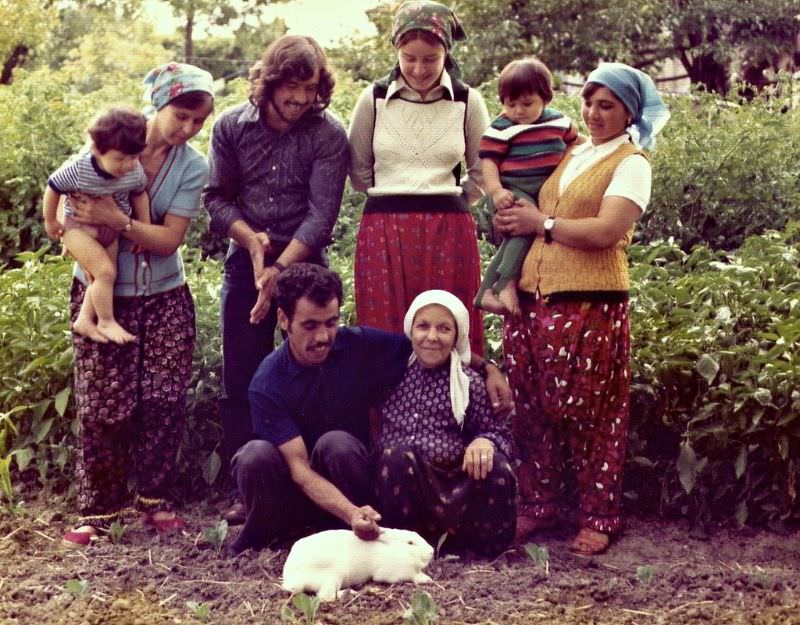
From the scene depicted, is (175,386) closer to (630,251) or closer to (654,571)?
(654,571)

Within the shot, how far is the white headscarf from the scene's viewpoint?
387 cm

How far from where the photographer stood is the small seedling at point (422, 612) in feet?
10.8

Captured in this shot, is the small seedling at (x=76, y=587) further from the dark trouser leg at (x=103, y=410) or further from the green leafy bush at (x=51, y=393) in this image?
the green leafy bush at (x=51, y=393)

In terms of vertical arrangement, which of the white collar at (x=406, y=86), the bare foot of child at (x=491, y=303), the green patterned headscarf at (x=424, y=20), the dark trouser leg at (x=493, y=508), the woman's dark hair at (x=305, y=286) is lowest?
the dark trouser leg at (x=493, y=508)

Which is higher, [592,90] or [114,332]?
[592,90]

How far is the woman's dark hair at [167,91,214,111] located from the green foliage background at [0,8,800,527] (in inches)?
48.3

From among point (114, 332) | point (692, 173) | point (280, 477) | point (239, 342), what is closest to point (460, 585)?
point (280, 477)

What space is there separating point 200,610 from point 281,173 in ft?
5.12

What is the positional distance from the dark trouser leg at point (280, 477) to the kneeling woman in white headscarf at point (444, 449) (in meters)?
0.09

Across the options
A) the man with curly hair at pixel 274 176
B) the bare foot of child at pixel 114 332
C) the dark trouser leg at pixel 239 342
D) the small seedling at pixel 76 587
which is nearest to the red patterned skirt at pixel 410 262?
the man with curly hair at pixel 274 176

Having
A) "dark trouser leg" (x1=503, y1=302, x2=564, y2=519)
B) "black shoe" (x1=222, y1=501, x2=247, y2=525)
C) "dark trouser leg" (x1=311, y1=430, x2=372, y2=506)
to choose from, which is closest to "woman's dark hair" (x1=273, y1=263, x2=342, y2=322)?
"dark trouser leg" (x1=311, y1=430, x2=372, y2=506)

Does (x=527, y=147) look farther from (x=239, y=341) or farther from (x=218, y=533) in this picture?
(x=218, y=533)

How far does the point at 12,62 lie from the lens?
28.0 metres

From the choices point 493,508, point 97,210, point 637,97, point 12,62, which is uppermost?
point 12,62
